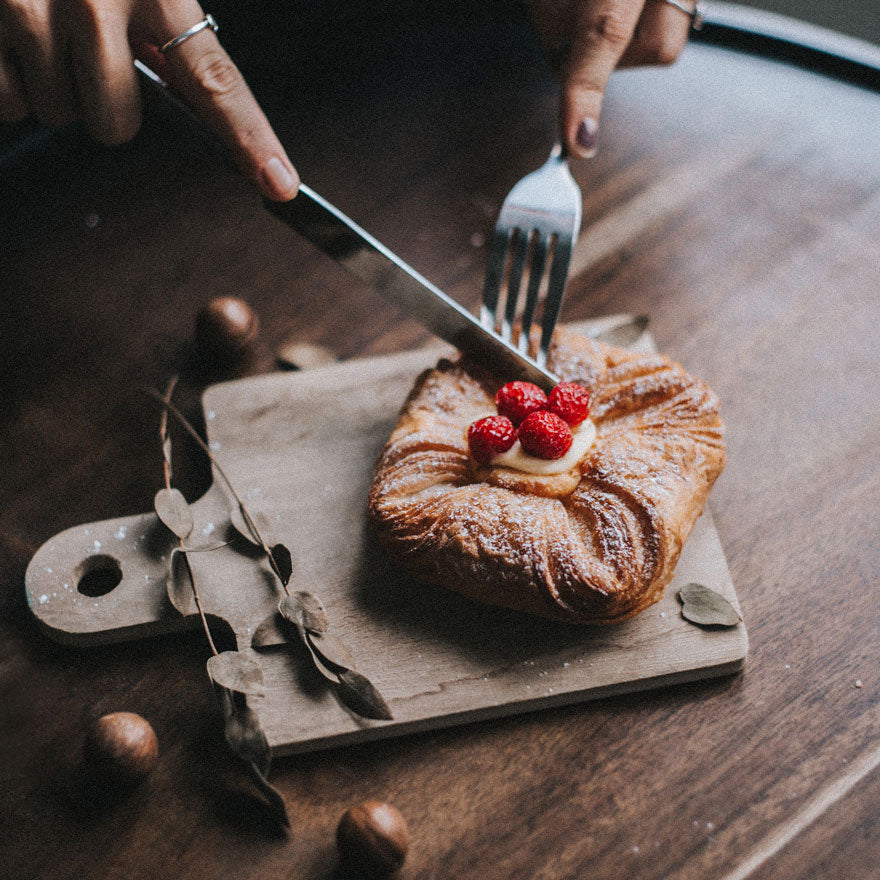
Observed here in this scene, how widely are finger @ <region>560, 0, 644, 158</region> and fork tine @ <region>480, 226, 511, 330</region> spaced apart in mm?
328

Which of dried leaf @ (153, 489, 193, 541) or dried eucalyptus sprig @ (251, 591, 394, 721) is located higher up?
dried leaf @ (153, 489, 193, 541)

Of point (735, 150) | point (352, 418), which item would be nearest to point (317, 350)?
point (352, 418)

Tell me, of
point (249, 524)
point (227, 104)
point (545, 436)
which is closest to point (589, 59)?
point (227, 104)

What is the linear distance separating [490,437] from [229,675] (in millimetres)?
637

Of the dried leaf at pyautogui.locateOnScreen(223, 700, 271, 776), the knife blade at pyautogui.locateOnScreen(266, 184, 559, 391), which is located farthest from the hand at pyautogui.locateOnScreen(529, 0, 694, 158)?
the dried leaf at pyautogui.locateOnScreen(223, 700, 271, 776)

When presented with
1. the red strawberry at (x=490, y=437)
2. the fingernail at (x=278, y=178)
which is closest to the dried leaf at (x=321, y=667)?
the red strawberry at (x=490, y=437)

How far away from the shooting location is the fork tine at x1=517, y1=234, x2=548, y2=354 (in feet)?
6.06

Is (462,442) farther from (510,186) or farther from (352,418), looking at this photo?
(510,186)

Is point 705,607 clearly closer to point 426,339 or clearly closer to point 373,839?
point 373,839

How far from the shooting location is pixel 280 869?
4.74 feet

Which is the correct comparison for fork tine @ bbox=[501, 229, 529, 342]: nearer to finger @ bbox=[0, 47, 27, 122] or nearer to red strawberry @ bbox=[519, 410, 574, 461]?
red strawberry @ bbox=[519, 410, 574, 461]

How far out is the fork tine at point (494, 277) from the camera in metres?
1.93

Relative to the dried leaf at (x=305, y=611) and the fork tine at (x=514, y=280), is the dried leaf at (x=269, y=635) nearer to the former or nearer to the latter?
the dried leaf at (x=305, y=611)

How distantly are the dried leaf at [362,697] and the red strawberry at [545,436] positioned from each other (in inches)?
20.6
